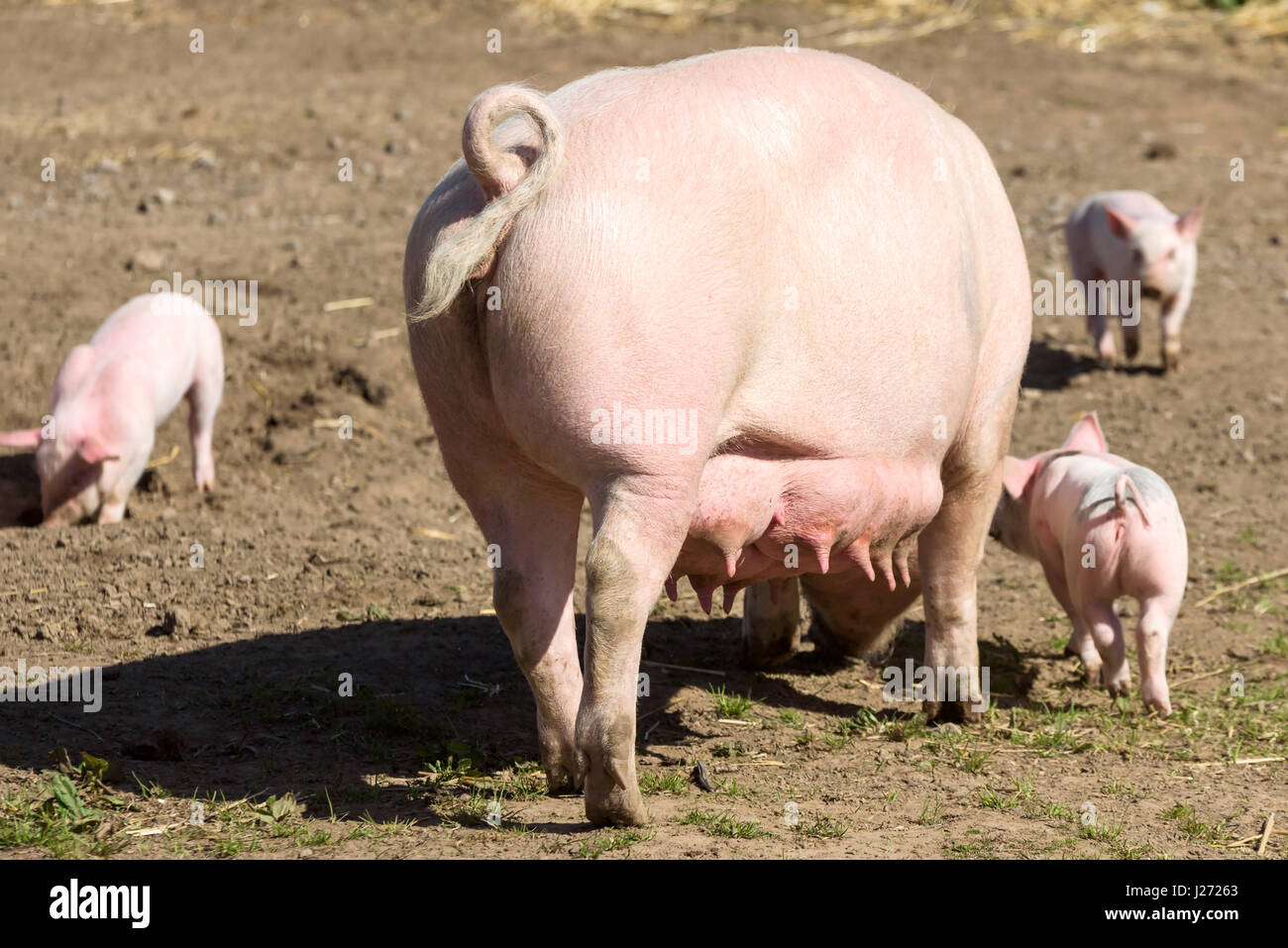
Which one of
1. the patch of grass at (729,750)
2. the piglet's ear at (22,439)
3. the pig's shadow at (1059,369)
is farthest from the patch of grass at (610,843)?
the pig's shadow at (1059,369)

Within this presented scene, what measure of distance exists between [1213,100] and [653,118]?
1123cm

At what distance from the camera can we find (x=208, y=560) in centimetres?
569

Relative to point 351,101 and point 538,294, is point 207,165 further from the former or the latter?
point 538,294

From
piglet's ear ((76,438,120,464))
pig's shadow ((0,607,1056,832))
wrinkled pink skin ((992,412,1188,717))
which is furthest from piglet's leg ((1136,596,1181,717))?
piglet's ear ((76,438,120,464))

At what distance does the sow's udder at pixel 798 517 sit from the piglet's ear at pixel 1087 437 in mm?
1744

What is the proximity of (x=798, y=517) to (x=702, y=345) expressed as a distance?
65 centimetres

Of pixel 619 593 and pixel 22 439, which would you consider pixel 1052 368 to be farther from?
pixel 619 593

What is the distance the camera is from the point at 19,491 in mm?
6789

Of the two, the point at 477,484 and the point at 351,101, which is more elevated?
the point at 351,101

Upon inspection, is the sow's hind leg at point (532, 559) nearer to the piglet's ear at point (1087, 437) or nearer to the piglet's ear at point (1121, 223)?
the piglet's ear at point (1087, 437)

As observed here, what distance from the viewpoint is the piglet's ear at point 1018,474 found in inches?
211

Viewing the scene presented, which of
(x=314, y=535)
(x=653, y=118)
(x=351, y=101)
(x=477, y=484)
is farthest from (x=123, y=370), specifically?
(x=351, y=101)

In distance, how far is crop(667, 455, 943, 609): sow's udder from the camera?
353cm

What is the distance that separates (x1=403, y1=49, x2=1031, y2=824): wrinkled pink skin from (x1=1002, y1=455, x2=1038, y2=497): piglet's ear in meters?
1.29
